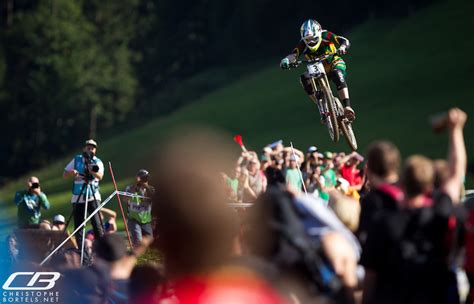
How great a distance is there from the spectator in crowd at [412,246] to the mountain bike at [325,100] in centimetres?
920

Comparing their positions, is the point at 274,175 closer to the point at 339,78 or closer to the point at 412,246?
the point at 339,78

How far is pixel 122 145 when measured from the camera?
53031 millimetres

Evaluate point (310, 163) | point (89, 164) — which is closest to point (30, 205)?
point (89, 164)

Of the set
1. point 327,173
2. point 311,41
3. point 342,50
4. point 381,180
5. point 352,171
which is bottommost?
point 352,171

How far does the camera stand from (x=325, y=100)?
1502 centimetres

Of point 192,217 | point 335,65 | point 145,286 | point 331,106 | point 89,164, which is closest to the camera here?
point 192,217

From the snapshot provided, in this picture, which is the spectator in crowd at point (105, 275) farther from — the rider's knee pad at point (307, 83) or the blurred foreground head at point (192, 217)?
the rider's knee pad at point (307, 83)

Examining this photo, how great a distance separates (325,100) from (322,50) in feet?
2.59

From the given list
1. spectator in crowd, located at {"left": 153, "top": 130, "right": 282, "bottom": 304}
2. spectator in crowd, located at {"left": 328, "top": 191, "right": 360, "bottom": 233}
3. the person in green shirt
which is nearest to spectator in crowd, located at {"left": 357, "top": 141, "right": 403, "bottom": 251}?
spectator in crowd, located at {"left": 328, "top": 191, "right": 360, "bottom": 233}

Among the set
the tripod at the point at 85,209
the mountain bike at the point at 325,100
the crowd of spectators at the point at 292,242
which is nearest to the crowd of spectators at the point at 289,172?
the mountain bike at the point at 325,100

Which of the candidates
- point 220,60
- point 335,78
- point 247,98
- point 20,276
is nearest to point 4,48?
point 220,60

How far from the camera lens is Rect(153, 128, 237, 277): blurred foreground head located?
4.21m

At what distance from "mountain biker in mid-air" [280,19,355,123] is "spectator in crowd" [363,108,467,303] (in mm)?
8856

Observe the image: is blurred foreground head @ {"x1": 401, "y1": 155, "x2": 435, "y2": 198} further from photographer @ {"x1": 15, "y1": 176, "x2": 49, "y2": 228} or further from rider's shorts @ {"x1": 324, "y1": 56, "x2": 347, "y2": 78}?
photographer @ {"x1": 15, "y1": 176, "x2": 49, "y2": 228}
